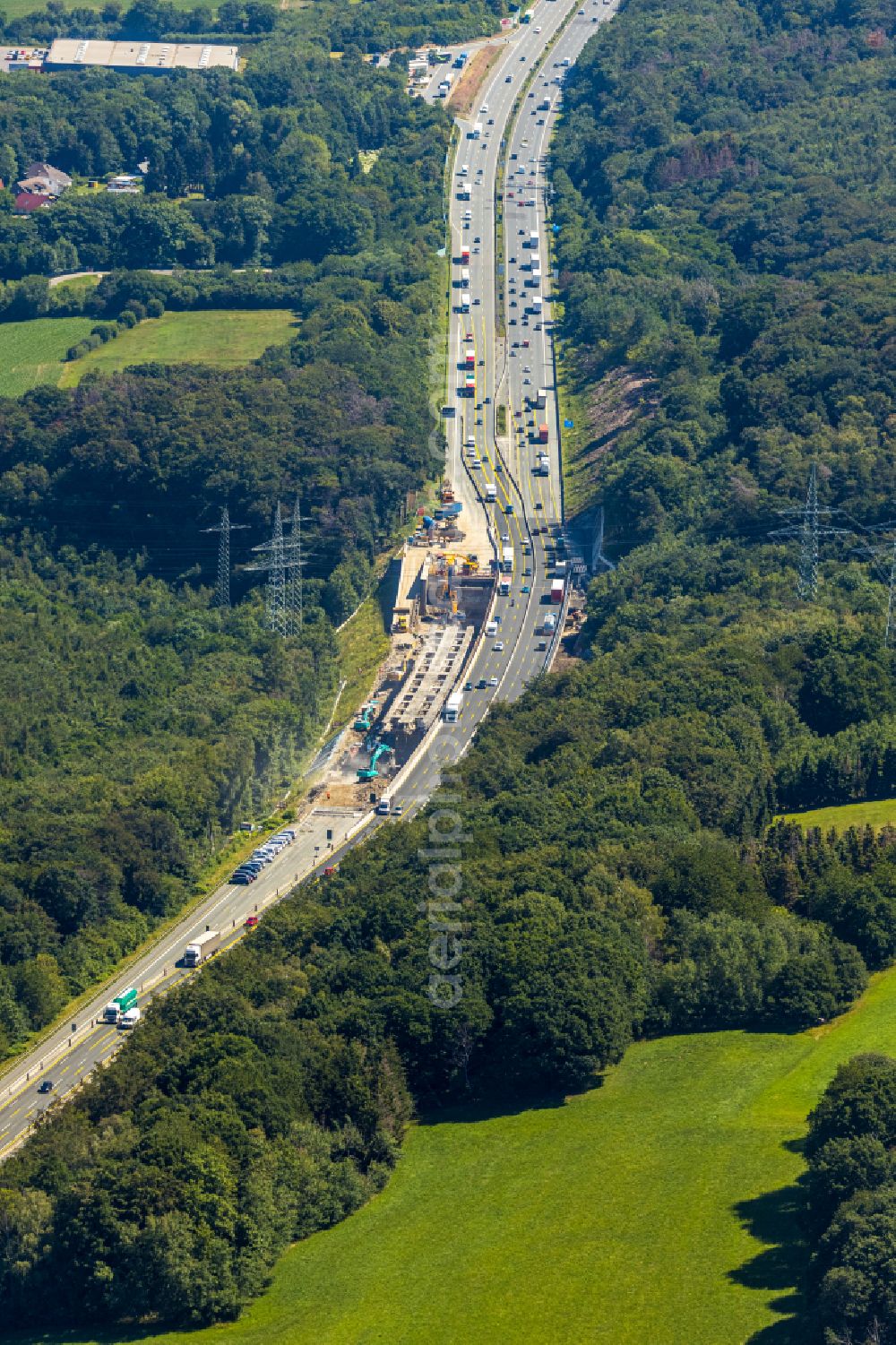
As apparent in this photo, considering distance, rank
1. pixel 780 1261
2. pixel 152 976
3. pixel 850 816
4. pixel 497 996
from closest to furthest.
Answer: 1. pixel 780 1261
2. pixel 497 996
3. pixel 850 816
4. pixel 152 976

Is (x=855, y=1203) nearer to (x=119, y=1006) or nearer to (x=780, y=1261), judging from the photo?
(x=780, y=1261)

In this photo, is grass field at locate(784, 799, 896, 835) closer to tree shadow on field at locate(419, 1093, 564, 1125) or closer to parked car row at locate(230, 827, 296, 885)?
tree shadow on field at locate(419, 1093, 564, 1125)

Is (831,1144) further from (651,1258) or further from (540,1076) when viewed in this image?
(540,1076)

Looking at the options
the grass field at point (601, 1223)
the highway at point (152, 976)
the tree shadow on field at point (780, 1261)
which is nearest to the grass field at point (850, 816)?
the grass field at point (601, 1223)

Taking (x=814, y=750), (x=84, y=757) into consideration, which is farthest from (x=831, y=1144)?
(x=84, y=757)

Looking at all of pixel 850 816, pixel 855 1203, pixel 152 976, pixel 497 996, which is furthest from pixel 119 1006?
pixel 855 1203

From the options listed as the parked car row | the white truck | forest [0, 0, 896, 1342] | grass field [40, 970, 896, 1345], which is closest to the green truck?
the white truck

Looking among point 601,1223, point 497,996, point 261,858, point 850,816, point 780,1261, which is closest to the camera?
point 780,1261
